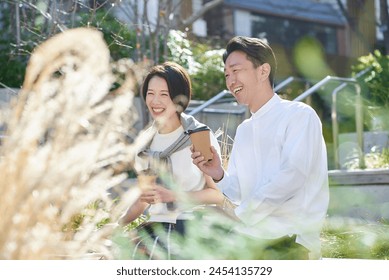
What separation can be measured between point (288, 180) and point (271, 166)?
150 mm

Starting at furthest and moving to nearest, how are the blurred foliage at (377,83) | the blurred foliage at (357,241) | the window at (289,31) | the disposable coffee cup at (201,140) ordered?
the window at (289,31)
the blurred foliage at (377,83)
the blurred foliage at (357,241)
the disposable coffee cup at (201,140)

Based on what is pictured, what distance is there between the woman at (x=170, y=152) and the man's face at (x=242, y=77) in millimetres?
344

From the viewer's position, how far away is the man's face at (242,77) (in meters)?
3.01

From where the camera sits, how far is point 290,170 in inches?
111

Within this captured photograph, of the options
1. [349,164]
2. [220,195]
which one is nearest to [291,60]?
[349,164]

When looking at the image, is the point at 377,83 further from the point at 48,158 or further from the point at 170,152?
the point at 48,158

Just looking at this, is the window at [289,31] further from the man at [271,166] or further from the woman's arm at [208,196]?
the man at [271,166]

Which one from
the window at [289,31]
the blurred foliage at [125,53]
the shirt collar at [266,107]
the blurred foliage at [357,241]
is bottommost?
the blurred foliage at [357,241]

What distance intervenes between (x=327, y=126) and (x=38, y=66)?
997cm

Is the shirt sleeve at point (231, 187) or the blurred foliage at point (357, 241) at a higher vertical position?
the shirt sleeve at point (231, 187)

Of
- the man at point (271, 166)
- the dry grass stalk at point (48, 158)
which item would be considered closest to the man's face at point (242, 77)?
the man at point (271, 166)

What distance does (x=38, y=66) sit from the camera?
179cm

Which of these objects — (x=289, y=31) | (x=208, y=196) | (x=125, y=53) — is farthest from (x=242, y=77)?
(x=289, y=31)

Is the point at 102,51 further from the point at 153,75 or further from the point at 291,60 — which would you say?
the point at 291,60
